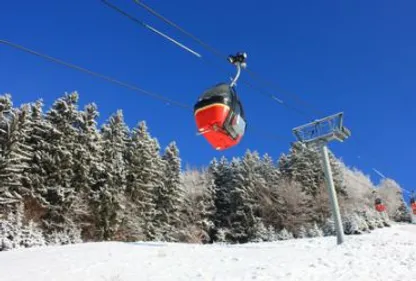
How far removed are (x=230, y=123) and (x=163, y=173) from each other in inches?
1539

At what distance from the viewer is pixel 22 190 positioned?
32969 millimetres

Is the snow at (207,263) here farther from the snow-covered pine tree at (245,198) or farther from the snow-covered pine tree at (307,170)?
the snow-covered pine tree at (307,170)

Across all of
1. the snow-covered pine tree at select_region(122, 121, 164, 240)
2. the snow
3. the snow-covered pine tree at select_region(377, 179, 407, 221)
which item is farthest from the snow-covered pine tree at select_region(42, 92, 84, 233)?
the snow-covered pine tree at select_region(377, 179, 407, 221)

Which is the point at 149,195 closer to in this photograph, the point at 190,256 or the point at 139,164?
the point at 139,164

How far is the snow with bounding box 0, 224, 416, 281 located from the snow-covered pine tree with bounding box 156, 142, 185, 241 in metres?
25.5

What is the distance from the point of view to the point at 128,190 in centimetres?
4288

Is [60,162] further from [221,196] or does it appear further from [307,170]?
[307,170]

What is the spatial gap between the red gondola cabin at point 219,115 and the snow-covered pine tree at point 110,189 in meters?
30.2

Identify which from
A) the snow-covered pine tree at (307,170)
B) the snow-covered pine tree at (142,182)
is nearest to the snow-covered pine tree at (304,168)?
the snow-covered pine tree at (307,170)

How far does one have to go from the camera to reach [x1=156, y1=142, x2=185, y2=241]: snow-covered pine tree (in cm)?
4400

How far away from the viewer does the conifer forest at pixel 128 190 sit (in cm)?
3250

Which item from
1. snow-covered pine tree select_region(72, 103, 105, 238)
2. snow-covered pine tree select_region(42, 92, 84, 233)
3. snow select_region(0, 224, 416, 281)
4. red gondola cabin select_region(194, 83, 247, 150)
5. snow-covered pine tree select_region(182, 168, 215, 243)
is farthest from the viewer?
snow-covered pine tree select_region(182, 168, 215, 243)

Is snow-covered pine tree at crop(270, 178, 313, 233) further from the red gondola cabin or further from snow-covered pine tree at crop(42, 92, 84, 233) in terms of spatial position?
the red gondola cabin

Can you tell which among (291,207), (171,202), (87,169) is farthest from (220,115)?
(291,207)
